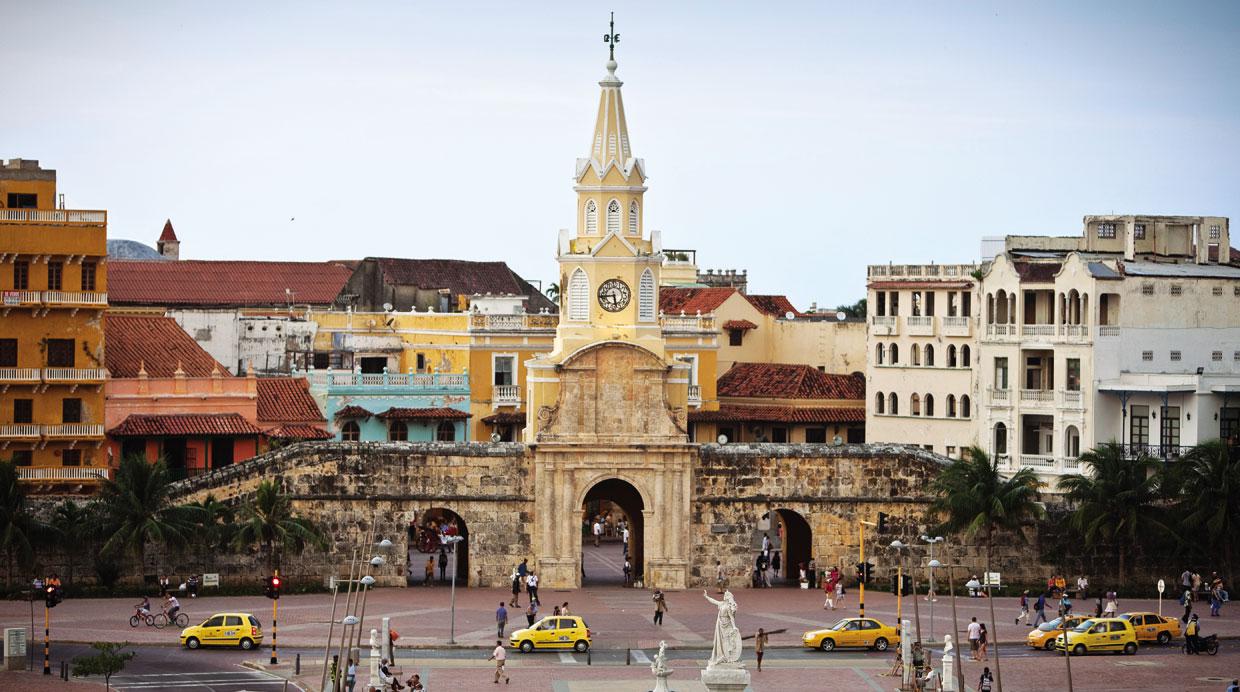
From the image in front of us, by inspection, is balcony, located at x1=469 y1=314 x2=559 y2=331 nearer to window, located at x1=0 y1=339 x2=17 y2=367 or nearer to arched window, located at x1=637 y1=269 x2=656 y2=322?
arched window, located at x1=637 y1=269 x2=656 y2=322

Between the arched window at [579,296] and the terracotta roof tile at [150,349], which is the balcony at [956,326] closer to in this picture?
the arched window at [579,296]

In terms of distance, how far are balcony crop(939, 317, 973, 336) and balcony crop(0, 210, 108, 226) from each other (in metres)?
38.8

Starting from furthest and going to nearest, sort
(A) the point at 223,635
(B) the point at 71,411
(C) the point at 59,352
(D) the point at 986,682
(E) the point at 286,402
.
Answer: (E) the point at 286,402
(B) the point at 71,411
(C) the point at 59,352
(A) the point at 223,635
(D) the point at 986,682

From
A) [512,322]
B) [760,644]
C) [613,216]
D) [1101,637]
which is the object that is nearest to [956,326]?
[512,322]

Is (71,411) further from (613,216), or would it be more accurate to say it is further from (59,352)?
(613,216)

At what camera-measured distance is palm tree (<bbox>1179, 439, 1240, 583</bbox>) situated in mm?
92438

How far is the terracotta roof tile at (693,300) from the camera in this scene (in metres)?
133

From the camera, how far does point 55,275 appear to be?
9575 centimetres

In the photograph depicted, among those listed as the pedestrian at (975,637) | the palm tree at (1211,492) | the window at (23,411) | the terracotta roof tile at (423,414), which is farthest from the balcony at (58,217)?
the palm tree at (1211,492)

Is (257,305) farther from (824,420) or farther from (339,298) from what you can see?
(824,420)

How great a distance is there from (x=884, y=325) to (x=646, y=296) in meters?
23.7

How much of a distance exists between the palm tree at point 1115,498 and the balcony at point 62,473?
36315mm

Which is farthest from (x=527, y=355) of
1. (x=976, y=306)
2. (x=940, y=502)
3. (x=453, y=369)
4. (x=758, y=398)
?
(x=940, y=502)

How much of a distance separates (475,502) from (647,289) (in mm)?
10773
